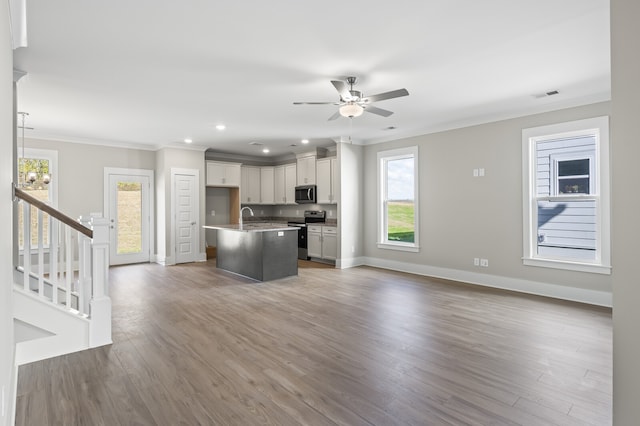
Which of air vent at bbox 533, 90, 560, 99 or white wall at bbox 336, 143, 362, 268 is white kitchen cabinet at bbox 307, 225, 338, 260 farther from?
air vent at bbox 533, 90, 560, 99

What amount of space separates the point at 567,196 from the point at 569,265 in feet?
3.06

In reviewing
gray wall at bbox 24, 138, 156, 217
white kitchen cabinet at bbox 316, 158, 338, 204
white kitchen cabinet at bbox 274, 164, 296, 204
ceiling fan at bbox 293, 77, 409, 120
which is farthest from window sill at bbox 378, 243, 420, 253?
gray wall at bbox 24, 138, 156, 217

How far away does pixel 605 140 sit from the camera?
4.36 metres

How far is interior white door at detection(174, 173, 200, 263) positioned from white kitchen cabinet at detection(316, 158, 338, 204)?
9.33ft

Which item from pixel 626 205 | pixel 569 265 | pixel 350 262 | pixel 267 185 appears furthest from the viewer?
pixel 267 185

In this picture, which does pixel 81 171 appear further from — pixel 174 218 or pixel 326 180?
pixel 326 180

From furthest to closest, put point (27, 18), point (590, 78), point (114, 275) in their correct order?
point (114, 275) → point (590, 78) → point (27, 18)

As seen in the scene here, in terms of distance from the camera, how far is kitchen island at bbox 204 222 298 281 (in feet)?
19.3

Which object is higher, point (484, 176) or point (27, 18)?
point (27, 18)

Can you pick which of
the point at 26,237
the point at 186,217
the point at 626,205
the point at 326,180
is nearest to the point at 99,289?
the point at 26,237

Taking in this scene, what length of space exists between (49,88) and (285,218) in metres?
6.29

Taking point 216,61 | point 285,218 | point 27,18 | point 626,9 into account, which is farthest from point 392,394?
point 285,218

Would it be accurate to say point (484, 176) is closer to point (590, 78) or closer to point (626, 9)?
point (590, 78)

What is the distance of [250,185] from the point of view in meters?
9.31
